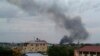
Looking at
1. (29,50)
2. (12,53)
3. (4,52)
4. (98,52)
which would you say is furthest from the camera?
(29,50)

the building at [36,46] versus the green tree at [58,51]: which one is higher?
the building at [36,46]

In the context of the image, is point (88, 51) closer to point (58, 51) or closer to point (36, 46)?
point (58, 51)

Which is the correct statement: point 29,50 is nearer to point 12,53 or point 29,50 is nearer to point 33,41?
point 33,41

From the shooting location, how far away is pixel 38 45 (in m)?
140

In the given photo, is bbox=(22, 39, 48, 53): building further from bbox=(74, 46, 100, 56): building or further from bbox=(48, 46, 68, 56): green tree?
bbox=(74, 46, 100, 56): building

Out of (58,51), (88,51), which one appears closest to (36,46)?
(58,51)

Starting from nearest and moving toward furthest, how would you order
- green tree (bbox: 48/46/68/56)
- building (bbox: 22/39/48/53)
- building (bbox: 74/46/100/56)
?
building (bbox: 74/46/100/56) → green tree (bbox: 48/46/68/56) → building (bbox: 22/39/48/53)

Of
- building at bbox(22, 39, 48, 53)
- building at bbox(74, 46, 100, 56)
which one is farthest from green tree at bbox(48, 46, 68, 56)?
building at bbox(22, 39, 48, 53)

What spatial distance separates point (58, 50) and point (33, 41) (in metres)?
59.3

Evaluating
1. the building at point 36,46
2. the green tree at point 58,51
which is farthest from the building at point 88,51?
the building at point 36,46

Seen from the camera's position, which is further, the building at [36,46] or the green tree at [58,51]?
the building at [36,46]

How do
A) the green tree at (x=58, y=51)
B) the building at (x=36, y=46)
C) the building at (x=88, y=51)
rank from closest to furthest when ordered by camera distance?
the building at (x=88, y=51) < the green tree at (x=58, y=51) < the building at (x=36, y=46)

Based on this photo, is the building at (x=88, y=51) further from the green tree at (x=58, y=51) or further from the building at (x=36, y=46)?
the building at (x=36, y=46)

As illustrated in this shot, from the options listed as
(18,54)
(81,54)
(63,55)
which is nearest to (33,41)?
(18,54)
